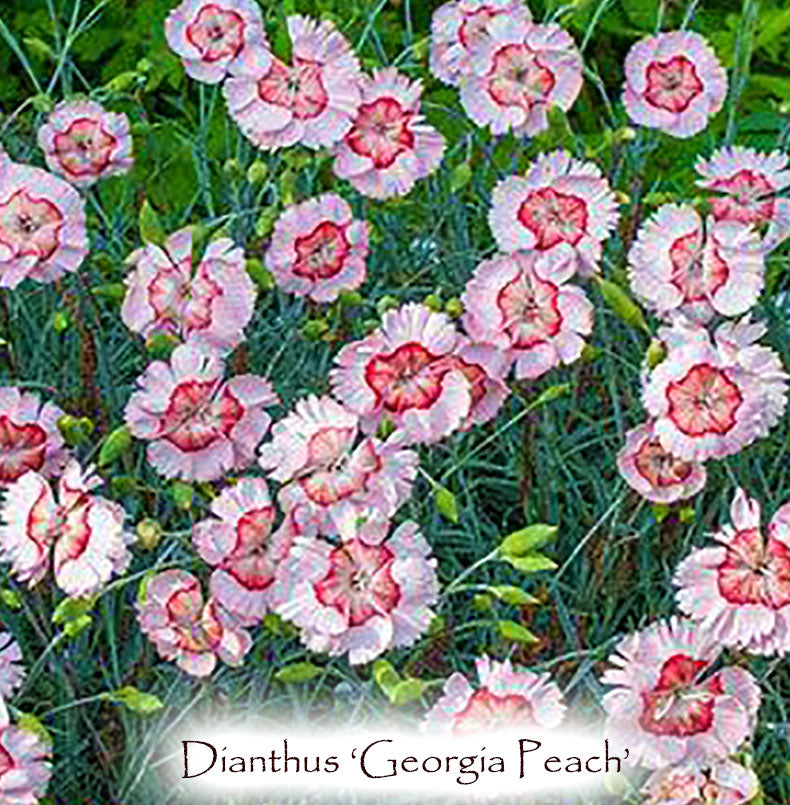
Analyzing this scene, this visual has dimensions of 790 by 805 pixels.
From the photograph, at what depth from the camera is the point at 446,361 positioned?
1.65 metres

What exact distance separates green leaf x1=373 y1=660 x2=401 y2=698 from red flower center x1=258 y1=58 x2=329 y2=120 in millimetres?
481

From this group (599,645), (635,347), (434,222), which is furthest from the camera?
(434,222)

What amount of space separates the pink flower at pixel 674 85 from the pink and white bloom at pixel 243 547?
1.73 feet

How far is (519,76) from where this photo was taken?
6.21 ft

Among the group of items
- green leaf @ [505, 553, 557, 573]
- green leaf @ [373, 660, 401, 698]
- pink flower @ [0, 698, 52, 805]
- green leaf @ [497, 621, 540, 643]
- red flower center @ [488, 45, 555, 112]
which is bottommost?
pink flower @ [0, 698, 52, 805]

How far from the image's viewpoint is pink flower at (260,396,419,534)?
1.56 metres

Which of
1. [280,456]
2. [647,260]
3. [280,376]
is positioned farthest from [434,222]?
[280,456]

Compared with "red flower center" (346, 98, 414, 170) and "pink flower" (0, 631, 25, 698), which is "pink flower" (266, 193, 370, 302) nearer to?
"red flower center" (346, 98, 414, 170)

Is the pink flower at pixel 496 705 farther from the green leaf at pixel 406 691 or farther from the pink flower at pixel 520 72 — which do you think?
the pink flower at pixel 520 72

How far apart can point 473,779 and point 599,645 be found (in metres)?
0.21

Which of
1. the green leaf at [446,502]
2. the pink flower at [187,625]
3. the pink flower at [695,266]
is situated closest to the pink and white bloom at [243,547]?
the pink flower at [187,625]

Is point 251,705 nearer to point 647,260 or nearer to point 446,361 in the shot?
point 446,361

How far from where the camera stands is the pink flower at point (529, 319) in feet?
5.48

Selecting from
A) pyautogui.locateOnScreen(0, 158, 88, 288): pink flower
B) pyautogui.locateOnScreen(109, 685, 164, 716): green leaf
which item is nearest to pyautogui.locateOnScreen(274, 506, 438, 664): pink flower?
pyautogui.locateOnScreen(109, 685, 164, 716): green leaf
